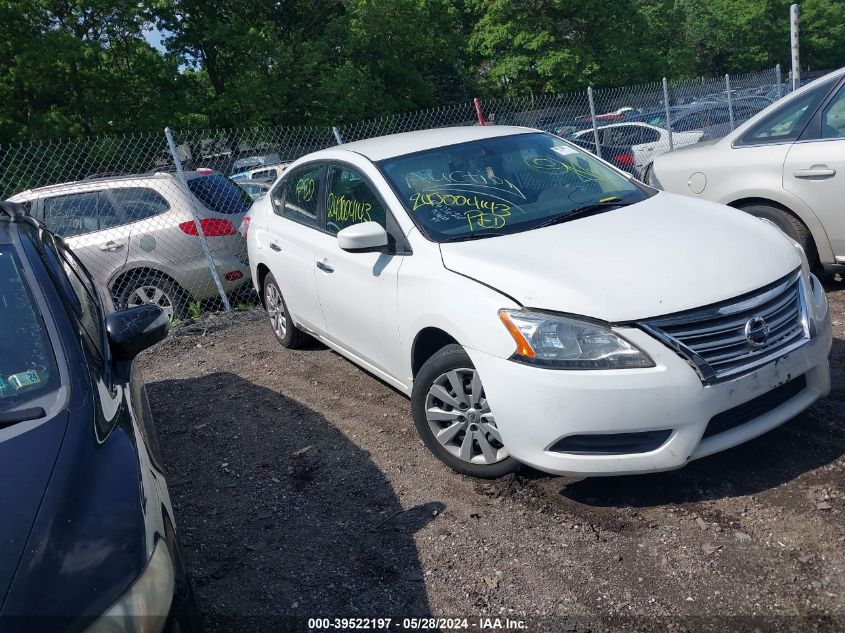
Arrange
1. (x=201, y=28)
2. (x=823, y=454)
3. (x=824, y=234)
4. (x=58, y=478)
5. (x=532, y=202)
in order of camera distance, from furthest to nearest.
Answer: (x=201, y=28), (x=824, y=234), (x=532, y=202), (x=823, y=454), (x=58, y=478)

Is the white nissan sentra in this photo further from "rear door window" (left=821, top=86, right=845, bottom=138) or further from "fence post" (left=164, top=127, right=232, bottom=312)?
"fence post" (left=164, top=127, right=232, bottom=312)

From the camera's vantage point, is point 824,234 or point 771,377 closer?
point 771,377

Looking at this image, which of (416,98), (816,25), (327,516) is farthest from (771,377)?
(816,25)

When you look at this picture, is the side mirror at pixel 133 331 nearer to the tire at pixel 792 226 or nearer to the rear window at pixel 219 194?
→ the tire at pixel 792 226

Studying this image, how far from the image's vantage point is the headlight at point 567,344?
319 cm

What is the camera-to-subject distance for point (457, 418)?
12.4ft

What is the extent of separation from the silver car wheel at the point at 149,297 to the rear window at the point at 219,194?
3.28 ft

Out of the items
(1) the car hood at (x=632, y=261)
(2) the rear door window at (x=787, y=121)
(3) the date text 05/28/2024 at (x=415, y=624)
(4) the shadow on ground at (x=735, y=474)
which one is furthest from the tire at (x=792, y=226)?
(3) the date text 05/28/2024 at (x=415, y=624)

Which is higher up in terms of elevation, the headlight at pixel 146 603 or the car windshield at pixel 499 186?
the car windshield at pixel 499 186

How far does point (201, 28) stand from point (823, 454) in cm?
2996

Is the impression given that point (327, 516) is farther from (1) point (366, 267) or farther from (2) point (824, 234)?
(2) point (824, 234)

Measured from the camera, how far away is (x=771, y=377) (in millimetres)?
3354

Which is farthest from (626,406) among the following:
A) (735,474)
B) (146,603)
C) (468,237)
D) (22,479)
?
(22,479)

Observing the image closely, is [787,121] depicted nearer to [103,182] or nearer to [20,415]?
[20,415]
